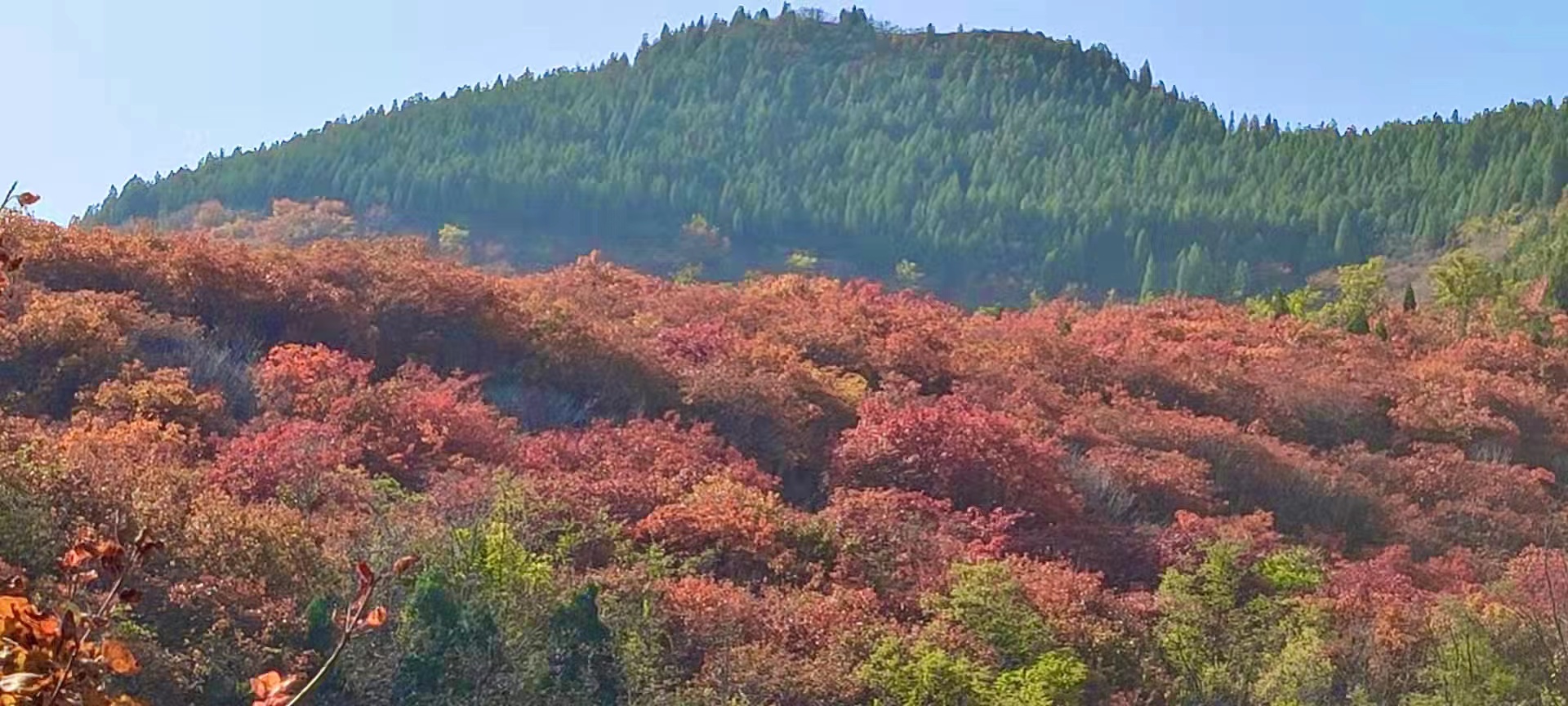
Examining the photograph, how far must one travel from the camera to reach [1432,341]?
3162 centimetres

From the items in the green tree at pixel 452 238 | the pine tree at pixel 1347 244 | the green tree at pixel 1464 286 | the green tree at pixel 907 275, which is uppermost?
the green tree at pixel 1464 286

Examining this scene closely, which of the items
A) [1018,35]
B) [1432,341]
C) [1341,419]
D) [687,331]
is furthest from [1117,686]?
[1018,35]

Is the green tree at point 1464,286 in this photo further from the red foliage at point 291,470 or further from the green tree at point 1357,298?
the red foliage at point 291,470

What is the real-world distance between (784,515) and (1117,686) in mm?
3837

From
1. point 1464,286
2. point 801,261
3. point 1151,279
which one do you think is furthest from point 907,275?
point 1464,286

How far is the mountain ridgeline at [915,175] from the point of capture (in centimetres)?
8088

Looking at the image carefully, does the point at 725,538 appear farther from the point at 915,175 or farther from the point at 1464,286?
the point at 915,175

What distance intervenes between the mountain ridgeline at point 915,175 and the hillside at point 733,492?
53470 millimetres

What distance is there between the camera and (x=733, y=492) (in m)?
15.5

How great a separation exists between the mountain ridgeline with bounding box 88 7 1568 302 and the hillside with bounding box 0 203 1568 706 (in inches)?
2105

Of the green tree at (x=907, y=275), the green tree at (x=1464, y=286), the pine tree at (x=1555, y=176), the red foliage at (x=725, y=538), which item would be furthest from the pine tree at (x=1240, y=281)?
the red foliage at (x=725, y=538)

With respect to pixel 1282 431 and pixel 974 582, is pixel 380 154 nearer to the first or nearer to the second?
pixel 1282 431

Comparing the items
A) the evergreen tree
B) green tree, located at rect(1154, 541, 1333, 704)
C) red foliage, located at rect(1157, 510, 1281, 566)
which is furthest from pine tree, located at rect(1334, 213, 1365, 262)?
the evergreen tree

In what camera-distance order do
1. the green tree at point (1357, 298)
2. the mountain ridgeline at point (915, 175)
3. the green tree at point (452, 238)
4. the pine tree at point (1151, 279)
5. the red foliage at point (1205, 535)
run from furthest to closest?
1. the mountain ridgeline at point (915, 175)
2. the green tree at point (452, 238)
3. the pine tree at point (1151, 279)
4. the green tree at point (1357, 298)
5. the red foliage at point (1205, 535)
